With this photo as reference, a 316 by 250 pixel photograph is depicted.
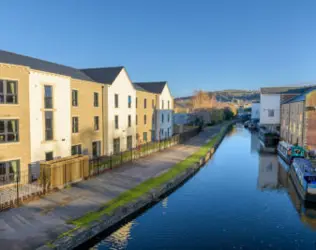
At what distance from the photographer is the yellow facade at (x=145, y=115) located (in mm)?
38641

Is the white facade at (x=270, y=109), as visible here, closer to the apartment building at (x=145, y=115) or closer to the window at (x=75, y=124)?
the apartment building at (x=145, y=115)

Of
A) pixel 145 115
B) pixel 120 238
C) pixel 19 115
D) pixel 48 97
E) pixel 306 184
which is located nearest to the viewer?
pixel 120 238

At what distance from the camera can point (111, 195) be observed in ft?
54.9

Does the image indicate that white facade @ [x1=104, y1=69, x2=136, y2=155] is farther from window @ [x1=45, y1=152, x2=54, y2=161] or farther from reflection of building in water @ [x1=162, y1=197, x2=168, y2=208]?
reflection of building in water @ [x1=162, y1=197, x2=168, y2=208]

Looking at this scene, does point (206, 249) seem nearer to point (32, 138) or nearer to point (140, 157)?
point (32, 138)

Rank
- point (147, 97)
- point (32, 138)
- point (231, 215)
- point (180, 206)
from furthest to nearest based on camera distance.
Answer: point (147, 97), point (32, 138), point (180, 206), point (231, 215)

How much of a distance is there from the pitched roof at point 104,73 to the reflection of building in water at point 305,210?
20.8m

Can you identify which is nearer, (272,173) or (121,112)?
(272,173)

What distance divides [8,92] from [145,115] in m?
24.8

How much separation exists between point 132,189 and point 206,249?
285 inches

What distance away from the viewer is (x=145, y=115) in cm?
4088

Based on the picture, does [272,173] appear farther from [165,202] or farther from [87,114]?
[87,114]

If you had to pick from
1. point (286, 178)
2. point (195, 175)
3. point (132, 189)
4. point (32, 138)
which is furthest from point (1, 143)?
point (286, 178)

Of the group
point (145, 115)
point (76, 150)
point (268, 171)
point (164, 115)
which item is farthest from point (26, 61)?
point (164, 115)
